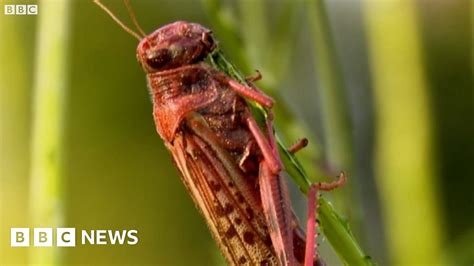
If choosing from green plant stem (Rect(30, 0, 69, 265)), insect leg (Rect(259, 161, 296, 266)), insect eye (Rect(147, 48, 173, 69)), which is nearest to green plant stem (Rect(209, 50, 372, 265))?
insect leg (Rect(259, 161, 296, 266))

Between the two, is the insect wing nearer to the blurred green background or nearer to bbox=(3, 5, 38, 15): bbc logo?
the blurred green background

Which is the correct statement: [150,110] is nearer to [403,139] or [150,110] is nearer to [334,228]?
[403,139]

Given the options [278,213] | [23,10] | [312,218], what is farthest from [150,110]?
[312,218]

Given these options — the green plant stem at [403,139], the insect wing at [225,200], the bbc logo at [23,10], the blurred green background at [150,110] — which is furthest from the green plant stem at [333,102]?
the bbc logo at [23,10]

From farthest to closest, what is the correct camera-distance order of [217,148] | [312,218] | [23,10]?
[23,10] < [217,148] < [312,218]

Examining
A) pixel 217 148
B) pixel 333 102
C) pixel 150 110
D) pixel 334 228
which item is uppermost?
pixel 150 110

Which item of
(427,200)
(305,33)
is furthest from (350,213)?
(305,33)

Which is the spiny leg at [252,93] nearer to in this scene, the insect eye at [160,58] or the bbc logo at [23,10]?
the insect eye at [160,58]
